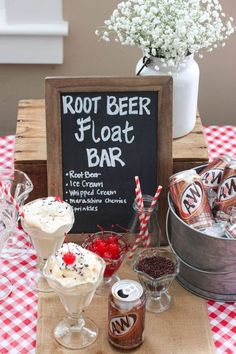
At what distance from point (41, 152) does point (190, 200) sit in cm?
42

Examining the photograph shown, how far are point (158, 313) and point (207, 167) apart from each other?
0.35m

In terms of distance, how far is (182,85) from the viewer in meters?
1.66

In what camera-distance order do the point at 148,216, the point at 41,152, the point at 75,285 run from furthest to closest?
1. the point at 41,152
2. the point at 148,216
3. the point at 75,285

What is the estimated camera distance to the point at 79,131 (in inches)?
63.4

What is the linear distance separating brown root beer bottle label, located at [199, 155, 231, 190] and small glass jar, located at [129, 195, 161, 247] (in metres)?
0.13

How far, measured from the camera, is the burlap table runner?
4.65ft

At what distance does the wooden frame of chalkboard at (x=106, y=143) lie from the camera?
1.58 metres

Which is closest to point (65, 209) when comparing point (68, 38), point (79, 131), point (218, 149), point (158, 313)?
point (79, 131)

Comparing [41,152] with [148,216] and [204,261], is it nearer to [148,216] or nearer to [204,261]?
[148,216]

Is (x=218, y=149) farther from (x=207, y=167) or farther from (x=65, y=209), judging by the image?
(x=65, y=209)

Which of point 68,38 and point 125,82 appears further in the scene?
point 68,38

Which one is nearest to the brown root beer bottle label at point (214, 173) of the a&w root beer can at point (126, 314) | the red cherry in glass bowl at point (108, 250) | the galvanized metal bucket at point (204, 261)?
the galvanized metal bucket at point (204, 261)

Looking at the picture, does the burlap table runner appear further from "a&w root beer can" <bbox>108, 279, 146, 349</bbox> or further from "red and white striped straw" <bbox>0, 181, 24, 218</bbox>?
"red and white striped straw" <bbox>0, 181, 24, 218</bbox>

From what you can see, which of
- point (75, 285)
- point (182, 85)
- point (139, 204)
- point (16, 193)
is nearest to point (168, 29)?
point (182, 85)
